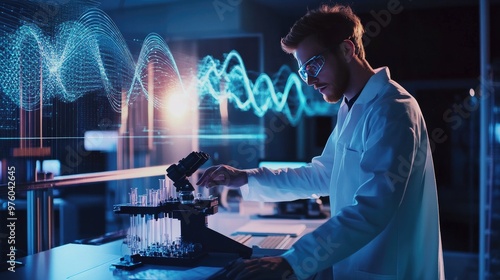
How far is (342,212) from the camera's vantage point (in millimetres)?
1332

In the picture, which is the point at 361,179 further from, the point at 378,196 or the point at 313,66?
the point at 313,66

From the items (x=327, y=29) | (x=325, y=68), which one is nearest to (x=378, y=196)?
(x=325, y=68)

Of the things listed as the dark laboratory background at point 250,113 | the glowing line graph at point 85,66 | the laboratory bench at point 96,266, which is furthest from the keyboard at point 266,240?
the glowing line graph at point 85,66

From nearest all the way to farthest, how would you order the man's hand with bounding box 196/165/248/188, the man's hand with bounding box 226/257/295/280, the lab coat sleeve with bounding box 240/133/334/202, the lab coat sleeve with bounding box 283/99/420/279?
the man's hand with bounding box 226/257/295/280 < the lab coat sleeve with bounding box 283/99/420/279 < the man's hand with bounding box 196/165/248/188 < the lab coat sleeve with bounding box 240/133/334/202

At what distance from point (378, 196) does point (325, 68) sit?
544 mm

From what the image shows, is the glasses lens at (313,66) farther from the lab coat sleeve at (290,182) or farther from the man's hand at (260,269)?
the man's hand at (260,269)

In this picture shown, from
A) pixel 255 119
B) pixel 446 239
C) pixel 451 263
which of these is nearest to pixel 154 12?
pixel 255 119

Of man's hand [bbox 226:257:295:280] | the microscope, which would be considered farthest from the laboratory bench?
man's hand [bbox 226:257:295:280]

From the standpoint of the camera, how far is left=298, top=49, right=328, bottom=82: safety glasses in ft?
5.46

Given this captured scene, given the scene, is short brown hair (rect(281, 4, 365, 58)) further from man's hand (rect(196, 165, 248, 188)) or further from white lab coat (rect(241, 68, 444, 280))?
man's hand (rect(196, 165, 248, 188))

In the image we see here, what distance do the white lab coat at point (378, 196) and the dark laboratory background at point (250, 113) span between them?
707 millimetres

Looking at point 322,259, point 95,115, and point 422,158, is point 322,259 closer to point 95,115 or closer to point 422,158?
point 422,158

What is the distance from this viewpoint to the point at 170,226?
1.60 meters

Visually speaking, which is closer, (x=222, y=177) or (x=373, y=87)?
(x=373, y=87)
